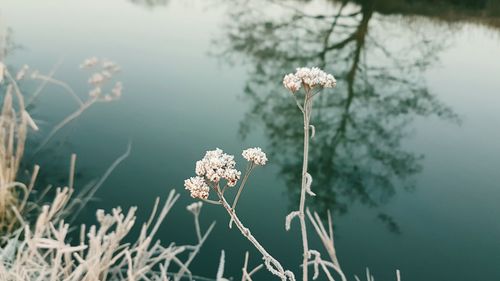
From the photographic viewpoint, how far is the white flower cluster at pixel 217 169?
1.35m

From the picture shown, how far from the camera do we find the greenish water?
13.2ft

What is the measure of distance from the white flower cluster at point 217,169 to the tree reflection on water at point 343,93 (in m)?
3.16

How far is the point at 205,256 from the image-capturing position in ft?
12.1

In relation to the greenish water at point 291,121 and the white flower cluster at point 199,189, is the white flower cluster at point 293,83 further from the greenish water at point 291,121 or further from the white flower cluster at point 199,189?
the greenish water at point 291,121

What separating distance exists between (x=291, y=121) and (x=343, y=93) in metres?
1.29

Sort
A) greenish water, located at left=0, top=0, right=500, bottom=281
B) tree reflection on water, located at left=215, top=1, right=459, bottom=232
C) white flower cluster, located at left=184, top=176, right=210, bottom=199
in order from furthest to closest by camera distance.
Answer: tree reflection on water, located at left=215, top=1, right=459, bottom=232 → greenish water, located at left=0, top=0, right=500, bottom=281 → white flower cluster, located at left=184, top=176, right=210, bottom=199

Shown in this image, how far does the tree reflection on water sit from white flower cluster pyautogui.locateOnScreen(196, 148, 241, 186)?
316 centimetres

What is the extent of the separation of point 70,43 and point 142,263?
5.39m

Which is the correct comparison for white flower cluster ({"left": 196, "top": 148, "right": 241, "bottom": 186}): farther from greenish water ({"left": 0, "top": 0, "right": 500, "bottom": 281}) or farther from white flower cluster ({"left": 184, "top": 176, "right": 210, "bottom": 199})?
greenish water ({"left": 0, "top": 0, "right": 500, "bottom": 281})

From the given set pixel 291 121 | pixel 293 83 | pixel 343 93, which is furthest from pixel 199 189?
pixel 343 93

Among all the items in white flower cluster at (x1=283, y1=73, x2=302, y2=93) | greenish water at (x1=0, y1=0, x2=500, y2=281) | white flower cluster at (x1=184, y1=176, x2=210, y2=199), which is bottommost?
greenish water at (x1=0, y1=0, x2=500, y2=281)

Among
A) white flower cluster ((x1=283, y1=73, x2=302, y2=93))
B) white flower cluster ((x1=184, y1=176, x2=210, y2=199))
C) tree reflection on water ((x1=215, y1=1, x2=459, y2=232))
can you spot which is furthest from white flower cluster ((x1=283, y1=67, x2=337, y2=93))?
tree reflection on water ((x1=215, y1=1, x2=459, y2=232))

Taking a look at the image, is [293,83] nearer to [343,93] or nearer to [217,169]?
[217,169]

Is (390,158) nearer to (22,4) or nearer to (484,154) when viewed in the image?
(484,154)
